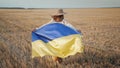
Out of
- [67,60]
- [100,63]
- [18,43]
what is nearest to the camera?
A: [100,63]

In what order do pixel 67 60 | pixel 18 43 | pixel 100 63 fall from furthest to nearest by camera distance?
pixel 18 43 → pixel 67 60 → pixel 100 63

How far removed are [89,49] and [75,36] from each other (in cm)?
224

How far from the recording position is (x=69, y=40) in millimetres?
6879

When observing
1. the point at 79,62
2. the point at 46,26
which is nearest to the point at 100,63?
the point at 79,62

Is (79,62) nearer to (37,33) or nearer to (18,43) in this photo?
(37,33)

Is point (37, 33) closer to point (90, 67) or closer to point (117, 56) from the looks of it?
point (90, 67)

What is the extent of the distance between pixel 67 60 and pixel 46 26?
1093 millimetres

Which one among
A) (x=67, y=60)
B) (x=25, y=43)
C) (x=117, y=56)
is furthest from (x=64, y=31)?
(x=25, y=43)

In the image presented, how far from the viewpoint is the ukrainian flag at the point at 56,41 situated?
6.74m

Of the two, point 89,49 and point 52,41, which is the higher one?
point 52,41

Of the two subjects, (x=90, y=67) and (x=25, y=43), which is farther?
(x=25, y=43)

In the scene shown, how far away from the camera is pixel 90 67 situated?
628cm

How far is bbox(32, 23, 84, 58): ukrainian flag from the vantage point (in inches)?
265

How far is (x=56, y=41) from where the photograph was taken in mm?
6855
